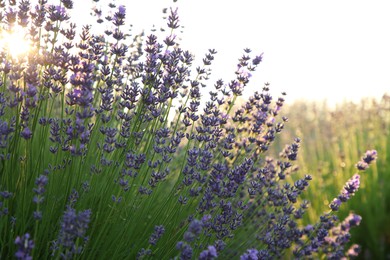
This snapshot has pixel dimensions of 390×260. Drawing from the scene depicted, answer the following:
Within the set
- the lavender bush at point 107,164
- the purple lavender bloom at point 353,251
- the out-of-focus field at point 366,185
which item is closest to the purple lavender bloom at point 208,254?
the lavender bush at point 107,164

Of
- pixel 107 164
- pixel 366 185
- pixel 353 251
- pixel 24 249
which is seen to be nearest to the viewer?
pixel 24 249

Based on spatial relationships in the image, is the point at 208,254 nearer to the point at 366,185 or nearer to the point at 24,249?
the point at 24,249

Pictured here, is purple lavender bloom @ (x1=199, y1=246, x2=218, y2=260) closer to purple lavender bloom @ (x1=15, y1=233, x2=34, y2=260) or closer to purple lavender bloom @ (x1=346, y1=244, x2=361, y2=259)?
purple lavender bloom @ (x1=15, y1=233, x2=34, y2=260)

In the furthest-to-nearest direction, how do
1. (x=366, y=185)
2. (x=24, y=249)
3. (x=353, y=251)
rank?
1. (x=366, y=185)
2. (x=353, y=251)
3. (x=24, y=249)

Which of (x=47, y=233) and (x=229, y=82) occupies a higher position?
(x=229, y=82)

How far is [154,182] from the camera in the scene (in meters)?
2.28

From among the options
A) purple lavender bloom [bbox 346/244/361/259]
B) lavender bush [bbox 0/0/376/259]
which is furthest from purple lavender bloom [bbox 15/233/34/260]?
purple lavender bloom [bbox 346/244/361/259]

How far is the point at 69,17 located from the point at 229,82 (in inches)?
35.7

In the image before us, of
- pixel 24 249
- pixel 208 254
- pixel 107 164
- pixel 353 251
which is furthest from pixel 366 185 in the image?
pixel 24 249

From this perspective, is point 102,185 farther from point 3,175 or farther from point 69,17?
point 69,17

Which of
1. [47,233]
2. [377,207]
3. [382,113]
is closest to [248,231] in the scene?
[47,233]

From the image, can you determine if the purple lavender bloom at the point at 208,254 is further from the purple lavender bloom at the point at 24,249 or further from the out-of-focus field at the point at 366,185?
the out-of-focus field at the point at 366,185

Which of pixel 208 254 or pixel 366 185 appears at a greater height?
pixel 366 185

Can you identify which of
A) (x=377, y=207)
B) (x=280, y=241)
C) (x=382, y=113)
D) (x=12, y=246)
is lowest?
(x=12, y=246)
